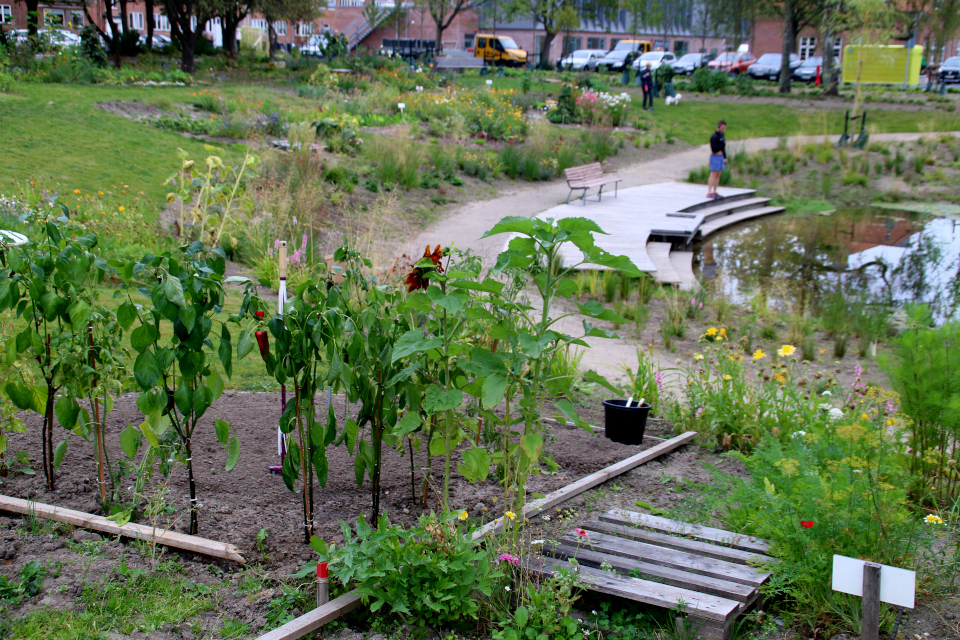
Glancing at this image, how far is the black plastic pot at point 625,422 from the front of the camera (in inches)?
182

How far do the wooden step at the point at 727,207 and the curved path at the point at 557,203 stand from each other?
8.05 ft

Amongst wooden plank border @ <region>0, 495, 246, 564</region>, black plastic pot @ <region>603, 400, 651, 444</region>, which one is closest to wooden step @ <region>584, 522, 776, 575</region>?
black plastic pot @ <region>603, 400, 651, 444</region>

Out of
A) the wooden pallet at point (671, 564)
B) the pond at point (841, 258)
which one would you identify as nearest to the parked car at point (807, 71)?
the pond at point (841, 258)

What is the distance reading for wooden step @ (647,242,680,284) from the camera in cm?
991

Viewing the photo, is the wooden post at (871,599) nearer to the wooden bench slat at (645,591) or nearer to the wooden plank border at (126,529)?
the wooden bench slat at (645,591)

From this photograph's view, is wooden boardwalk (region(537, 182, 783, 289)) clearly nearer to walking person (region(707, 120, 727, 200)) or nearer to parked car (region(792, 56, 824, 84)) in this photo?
walking person (region(707, 120, 727, 200))

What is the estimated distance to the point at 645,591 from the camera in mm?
2816

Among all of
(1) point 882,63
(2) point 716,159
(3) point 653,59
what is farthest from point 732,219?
(3) point 653,59

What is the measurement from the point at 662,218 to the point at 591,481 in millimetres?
10561

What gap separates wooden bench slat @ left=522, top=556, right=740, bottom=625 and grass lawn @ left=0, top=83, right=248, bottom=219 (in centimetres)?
769

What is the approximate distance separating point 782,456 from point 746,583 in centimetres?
87

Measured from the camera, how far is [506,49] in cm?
4350

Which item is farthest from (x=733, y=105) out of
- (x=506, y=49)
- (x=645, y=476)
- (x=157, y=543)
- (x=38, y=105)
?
(x=157, y=543)

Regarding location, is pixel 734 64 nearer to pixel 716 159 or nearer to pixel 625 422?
pixel 716 159
